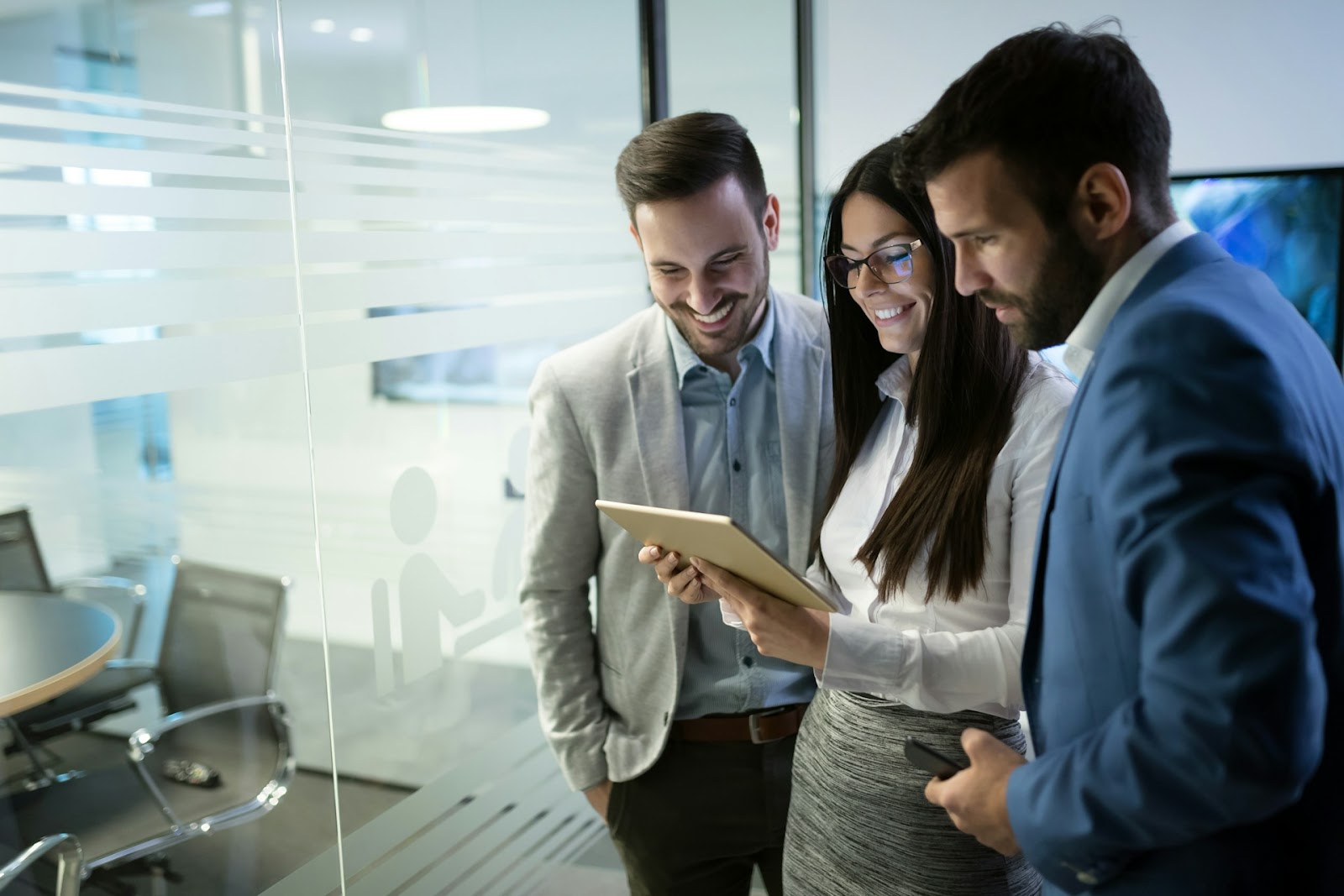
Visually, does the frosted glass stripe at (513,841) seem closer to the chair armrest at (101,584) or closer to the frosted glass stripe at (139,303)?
the chair armrest at (101,584)

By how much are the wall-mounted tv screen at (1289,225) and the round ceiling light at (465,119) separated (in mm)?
2515

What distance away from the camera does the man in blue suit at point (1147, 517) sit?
2.63ft

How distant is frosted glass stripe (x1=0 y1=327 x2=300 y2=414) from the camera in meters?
1.27

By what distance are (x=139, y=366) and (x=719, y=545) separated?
32.2 inches

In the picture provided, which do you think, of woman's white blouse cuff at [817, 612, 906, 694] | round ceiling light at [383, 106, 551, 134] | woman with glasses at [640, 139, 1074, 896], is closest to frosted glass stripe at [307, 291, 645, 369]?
round ceiling light at [383, 106, 551, 134]

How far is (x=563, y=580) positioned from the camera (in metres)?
1.80

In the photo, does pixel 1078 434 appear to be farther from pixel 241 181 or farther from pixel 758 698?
pixel 241 181

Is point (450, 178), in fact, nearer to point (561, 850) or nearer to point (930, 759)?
point (930, 759)

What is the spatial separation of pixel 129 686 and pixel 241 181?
75 centimetres

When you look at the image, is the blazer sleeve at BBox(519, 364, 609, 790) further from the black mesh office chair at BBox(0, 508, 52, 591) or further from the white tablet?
the black mesh office chair at BBox(0, 508, 52, 591)

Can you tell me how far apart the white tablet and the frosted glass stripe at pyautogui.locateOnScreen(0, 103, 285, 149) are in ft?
2.57

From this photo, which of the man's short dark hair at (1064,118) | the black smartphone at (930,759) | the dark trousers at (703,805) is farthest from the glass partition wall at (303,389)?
the man's short dark hair at (1064,118)

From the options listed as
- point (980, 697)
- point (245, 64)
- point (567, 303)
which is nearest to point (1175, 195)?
point (567, 303)

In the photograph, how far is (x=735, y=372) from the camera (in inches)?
72.1
